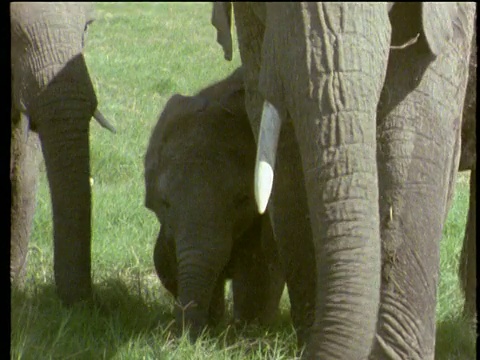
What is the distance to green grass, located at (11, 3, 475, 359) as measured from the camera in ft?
9.20

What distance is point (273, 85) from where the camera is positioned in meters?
2.26

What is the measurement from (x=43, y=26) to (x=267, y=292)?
108 cm

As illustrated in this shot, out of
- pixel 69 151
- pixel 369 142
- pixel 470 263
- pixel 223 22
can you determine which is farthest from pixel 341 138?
pixel 470 263

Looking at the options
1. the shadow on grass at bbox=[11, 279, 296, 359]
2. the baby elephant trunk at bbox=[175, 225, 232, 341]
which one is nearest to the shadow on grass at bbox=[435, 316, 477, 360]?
the shadow on grass at bbox=[11, 279, 296, 359]

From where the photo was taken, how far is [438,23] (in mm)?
2326

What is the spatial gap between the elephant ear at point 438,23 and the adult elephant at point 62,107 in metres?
0.90

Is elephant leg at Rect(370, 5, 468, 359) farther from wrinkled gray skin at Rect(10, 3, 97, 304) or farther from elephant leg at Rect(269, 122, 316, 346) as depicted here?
wrinkled gray skin at Rect(10, 3, 97, 304)

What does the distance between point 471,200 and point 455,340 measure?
0.52m

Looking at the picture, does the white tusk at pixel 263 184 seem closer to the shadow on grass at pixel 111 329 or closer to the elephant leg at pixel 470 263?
the shadow on grass at pixel 111 329

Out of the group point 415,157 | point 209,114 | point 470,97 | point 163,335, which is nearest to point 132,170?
point 209,114

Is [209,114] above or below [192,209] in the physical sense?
above

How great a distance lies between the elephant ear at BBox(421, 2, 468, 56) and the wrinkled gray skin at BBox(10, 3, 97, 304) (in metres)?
0.90

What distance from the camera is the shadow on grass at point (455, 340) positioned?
3182 millimetres

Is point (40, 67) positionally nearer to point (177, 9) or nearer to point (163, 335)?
point (177, 9)
